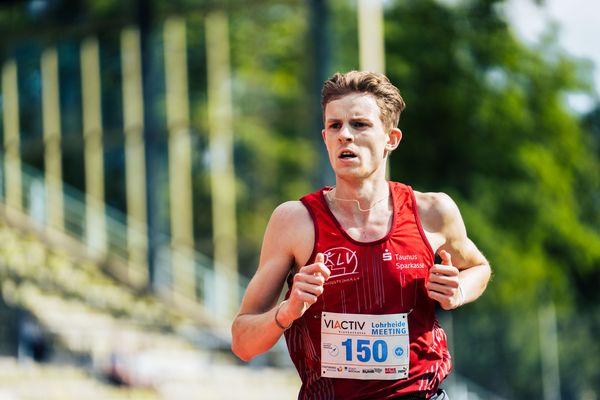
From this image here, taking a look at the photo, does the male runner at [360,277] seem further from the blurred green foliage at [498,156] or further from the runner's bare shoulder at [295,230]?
the blurred green foliage at [498,156]

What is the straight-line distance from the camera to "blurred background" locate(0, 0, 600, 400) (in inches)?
874

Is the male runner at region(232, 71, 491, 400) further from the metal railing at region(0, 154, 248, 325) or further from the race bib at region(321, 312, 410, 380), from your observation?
the metal railing at region(0, 154, 248, 325)

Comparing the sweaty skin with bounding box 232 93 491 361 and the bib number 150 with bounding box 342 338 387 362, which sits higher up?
the sweaty skin with bounding box 232 93 491 361

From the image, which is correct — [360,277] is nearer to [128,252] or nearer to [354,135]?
[354,135]

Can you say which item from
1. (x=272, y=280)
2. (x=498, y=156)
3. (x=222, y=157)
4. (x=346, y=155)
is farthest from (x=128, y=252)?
(x=346, y=155)

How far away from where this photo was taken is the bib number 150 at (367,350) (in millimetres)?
4012

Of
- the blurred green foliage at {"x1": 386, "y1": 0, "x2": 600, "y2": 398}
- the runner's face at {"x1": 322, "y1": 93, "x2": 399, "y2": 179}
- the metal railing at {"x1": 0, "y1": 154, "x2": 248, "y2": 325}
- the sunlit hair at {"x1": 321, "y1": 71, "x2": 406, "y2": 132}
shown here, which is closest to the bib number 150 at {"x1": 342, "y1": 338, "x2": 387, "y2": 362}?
the runner's face at {"x1": 322, "y1": 93, "x2": 399, "y2": 179}

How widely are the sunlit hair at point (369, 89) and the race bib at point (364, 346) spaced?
2.26ft

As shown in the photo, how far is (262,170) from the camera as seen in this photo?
2388cm

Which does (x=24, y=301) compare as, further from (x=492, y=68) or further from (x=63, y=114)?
(x=492, y=68)

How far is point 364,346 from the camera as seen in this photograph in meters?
4.05

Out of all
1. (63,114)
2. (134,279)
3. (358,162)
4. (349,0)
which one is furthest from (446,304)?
(63,114)

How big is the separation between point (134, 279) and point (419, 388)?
1895 cm

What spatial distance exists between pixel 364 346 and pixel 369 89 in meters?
0.89
